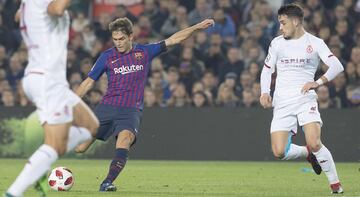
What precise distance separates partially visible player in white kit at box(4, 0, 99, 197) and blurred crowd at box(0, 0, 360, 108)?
31.0 ft

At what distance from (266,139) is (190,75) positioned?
2.22m

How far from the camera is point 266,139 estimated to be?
18.1m

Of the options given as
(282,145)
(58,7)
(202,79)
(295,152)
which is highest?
(58,7)

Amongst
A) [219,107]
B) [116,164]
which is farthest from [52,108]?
[219,107]

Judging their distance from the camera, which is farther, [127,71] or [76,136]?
[127,71]

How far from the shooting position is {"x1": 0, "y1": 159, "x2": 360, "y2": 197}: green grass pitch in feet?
37.3

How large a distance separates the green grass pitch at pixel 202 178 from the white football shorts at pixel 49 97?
2257 millimetres

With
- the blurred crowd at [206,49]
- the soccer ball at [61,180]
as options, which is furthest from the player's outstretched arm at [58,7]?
the blurred crowd at [206,49]

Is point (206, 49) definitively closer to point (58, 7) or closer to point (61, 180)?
point (61, 180)

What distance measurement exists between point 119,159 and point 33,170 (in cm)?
300

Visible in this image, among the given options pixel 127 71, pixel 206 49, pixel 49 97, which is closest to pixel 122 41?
pixel 127 71

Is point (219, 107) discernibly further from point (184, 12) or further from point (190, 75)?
point (184, 12)

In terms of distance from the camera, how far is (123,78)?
1199cm

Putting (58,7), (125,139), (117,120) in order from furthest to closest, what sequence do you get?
(117,120) → (125,139) → (58,7)
